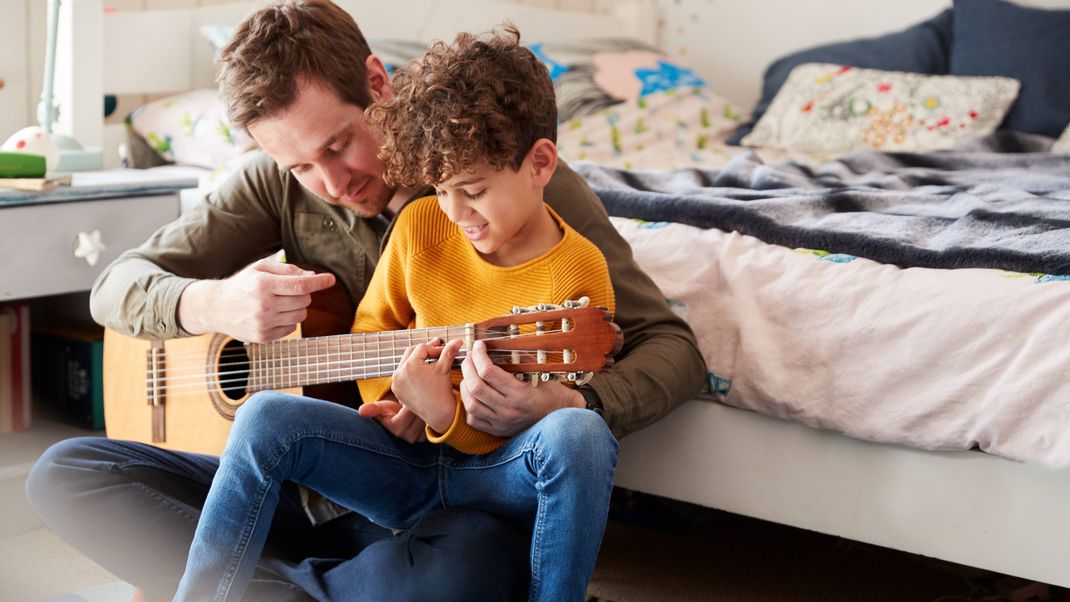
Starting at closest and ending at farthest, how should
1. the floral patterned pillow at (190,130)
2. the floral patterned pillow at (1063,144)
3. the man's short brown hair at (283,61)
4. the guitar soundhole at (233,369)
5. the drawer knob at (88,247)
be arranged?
the man's short brown hair at (283,61), the guitar soundhole at (233,369), the drawer knob at (88,247), the floral patterned pillow at (190,130), the floral patterned pillow at (1063,144)

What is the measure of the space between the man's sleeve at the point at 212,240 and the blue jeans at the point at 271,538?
→ 199mm

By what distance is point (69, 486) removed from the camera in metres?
1.23

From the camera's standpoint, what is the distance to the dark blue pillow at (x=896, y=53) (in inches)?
105

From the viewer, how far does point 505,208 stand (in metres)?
1.10

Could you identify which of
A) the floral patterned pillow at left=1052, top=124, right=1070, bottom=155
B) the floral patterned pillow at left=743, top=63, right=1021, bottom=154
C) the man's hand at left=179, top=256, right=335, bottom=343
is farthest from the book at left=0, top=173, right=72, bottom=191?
the floral patterned pillow at left=1052, top=124, right=1070, bottom=155

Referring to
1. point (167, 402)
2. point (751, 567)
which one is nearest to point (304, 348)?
point (167, 402)

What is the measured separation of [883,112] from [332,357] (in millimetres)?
1606

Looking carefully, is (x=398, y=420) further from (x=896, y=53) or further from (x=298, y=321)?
(x=896, y=53)

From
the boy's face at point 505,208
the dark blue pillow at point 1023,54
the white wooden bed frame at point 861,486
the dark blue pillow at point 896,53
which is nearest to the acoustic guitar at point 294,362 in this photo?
the boy's face at point 505,208

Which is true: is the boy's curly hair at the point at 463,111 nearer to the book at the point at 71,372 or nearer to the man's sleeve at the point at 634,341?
the man's sleeve at the point at 634,341

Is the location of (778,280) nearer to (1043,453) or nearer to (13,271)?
(1043,453)

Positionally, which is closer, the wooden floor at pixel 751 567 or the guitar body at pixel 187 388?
the guitar body at pixel 187 388

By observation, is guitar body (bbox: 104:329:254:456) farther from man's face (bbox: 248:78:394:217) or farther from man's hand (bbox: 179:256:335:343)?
man's face (bbox: 248:78:394:217)

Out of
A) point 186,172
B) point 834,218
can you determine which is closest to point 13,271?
point 186,172
